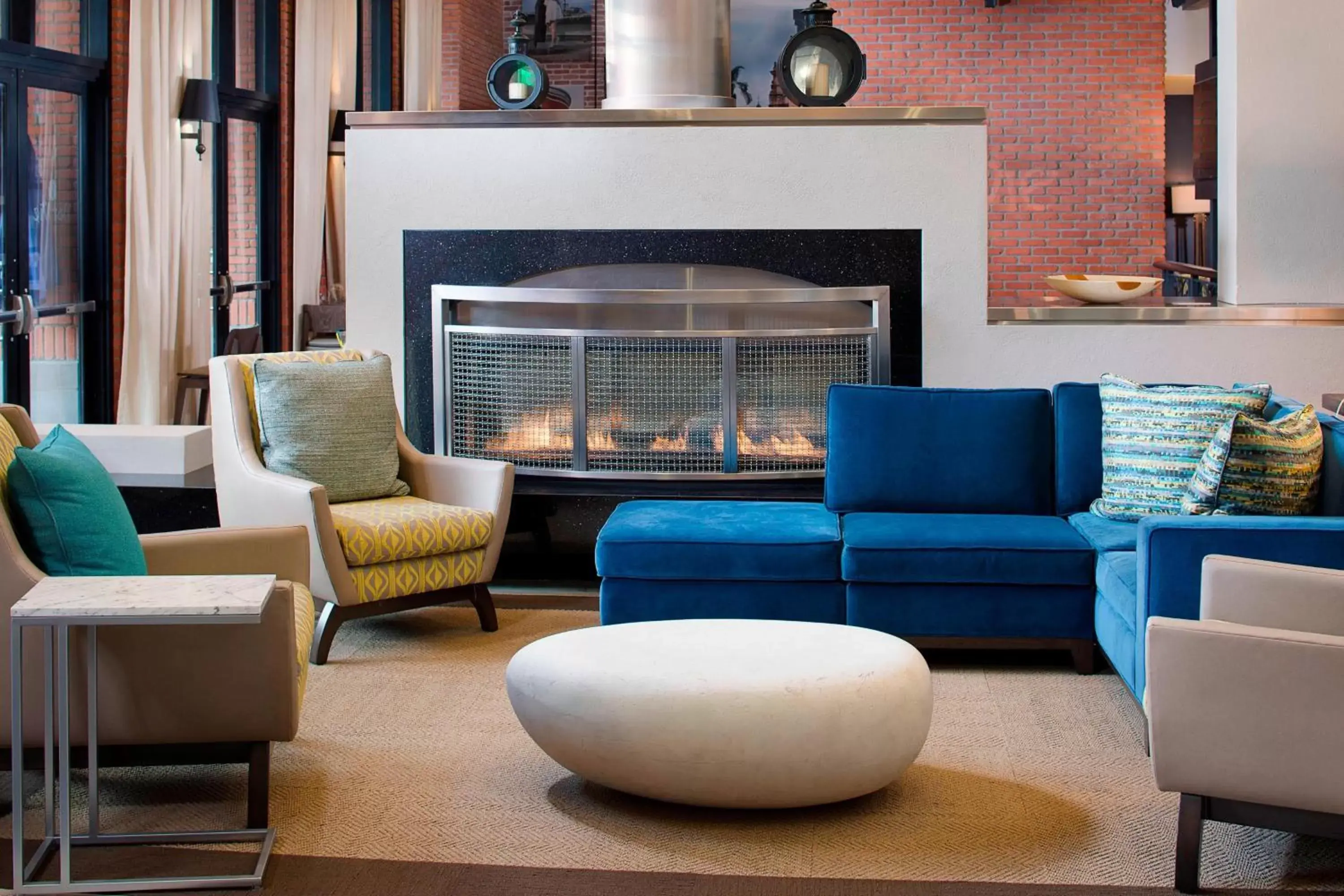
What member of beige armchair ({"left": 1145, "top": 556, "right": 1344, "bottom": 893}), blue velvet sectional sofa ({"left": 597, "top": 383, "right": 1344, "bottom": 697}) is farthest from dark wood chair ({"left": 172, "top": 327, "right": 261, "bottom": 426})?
beige armchair ({"left": 1145, "top": 556, "right": 1344, "bottom": 893})

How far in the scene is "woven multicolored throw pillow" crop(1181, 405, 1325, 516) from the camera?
4.12 metres

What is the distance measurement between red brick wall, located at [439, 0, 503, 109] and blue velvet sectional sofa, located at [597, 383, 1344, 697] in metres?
8.50

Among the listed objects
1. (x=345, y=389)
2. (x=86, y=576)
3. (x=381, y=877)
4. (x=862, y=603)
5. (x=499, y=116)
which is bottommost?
(x=381, y=877)

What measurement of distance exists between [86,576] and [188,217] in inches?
Result: 242

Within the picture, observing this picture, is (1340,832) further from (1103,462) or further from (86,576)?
(86,576)

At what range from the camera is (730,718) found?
3.15 metres

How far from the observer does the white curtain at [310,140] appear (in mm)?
10523

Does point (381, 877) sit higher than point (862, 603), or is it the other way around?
point (862, 603)

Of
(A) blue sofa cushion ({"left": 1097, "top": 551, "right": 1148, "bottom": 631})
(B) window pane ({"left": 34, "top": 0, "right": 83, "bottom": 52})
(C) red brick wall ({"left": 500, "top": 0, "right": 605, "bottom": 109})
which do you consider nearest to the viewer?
(A) blue sofa cushion ({"left": 1097, "top": 551, "right": 1148, "bottom": 631})

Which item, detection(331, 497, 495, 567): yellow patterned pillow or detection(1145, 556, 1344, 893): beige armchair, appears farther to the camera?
detection(331, 497, 495, 567): yellow patterned pillow

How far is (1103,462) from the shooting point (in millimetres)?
→ 4809

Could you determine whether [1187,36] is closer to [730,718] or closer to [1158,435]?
[1158,435]

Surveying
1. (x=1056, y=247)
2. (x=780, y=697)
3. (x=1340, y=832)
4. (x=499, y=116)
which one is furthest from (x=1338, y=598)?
(x=1056, y=247)

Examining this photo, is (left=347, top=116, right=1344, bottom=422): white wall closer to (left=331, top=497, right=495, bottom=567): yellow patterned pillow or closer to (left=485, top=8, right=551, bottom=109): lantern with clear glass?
(left=485, top=8, right=551, bottom=109): lantern with clear glass
